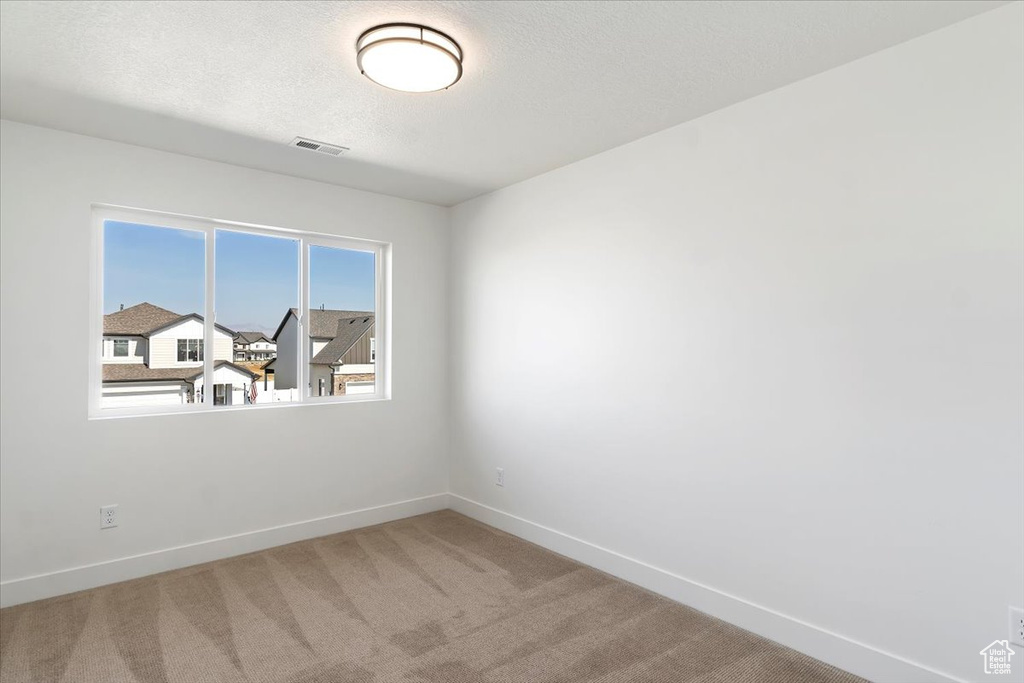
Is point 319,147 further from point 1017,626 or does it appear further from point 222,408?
point 1017,626

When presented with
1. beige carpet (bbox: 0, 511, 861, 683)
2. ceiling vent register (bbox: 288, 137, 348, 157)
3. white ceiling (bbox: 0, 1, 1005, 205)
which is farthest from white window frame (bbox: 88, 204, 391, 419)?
beige carpet (bbox: 0, 511, 861, 683)

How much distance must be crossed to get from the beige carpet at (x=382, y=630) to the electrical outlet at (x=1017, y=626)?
630mm

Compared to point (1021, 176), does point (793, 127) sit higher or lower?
higher

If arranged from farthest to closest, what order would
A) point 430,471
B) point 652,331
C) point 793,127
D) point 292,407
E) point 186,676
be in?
point 430,471 < point 292,407 < point 652,331 < point 793,127 < point 186,676

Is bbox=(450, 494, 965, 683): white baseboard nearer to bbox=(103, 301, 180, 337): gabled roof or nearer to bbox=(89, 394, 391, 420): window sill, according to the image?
bbox=(89, 394, 391, 420): window sill

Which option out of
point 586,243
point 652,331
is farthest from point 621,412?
point 586,243

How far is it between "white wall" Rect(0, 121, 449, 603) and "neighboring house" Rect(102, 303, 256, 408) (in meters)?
0.20

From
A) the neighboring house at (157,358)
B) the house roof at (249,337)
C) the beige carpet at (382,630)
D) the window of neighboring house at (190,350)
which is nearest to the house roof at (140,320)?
the neighboring house at (157,358)

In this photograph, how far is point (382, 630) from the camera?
264 cm

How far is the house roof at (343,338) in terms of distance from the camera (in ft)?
13.7

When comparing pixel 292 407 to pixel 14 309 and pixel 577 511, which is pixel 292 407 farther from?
pixel 577 511

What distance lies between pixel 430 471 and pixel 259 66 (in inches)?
128

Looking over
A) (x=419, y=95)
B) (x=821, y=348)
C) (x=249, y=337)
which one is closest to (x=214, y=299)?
(x=249, y=337)

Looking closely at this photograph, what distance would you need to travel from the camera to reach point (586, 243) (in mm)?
3527
